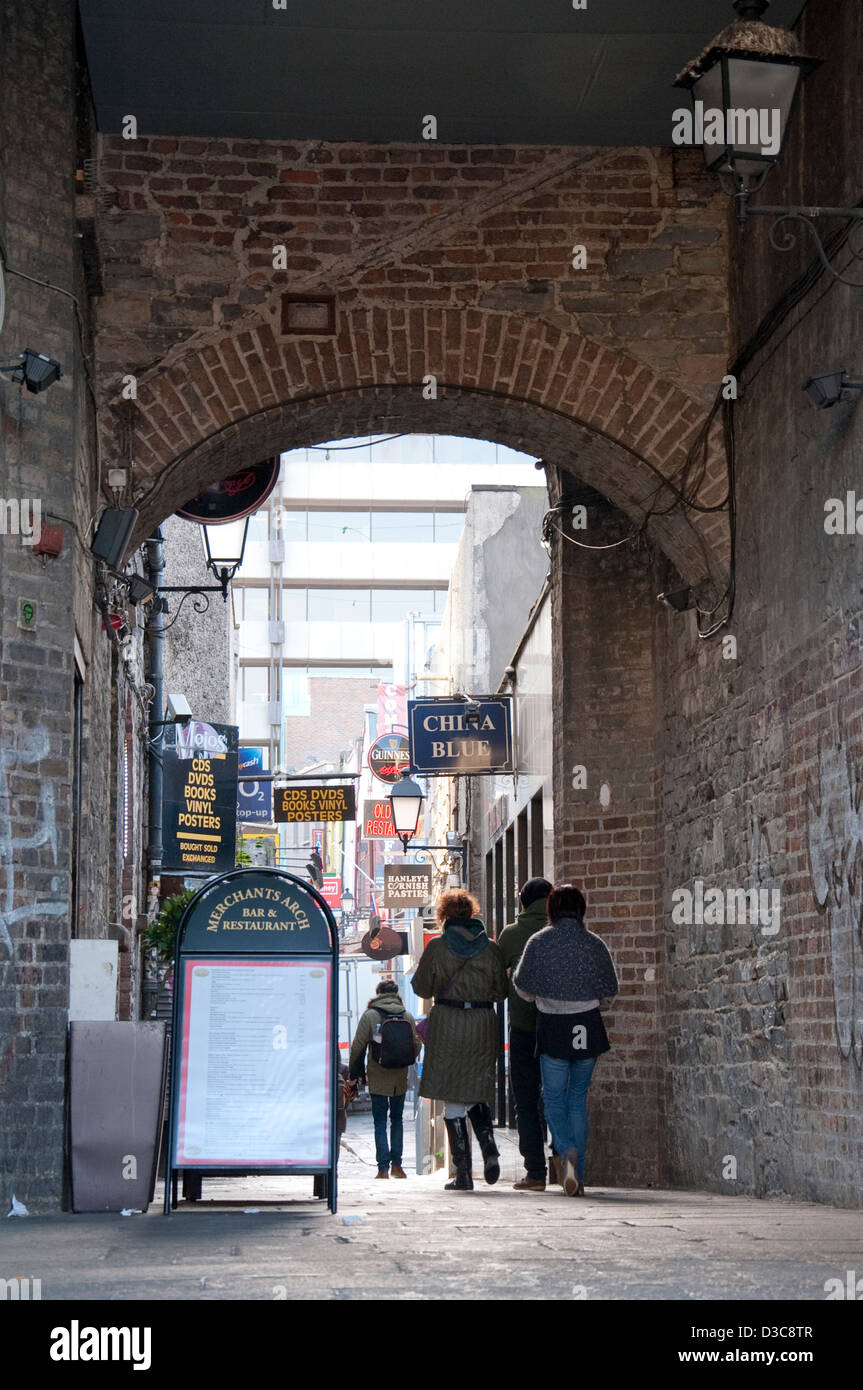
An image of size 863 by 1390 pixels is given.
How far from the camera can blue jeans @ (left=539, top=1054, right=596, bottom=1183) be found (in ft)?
27.9

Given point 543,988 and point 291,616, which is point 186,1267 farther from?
point 291,616

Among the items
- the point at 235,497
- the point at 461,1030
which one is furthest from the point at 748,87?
the point at 235,497

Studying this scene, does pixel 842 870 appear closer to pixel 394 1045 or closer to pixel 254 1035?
pixel 254 1035

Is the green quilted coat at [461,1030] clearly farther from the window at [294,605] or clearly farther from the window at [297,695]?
the window at [297,695]

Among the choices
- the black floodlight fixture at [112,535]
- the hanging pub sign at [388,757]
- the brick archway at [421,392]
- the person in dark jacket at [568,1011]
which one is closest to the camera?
the person in dark jacket at [568,1011]

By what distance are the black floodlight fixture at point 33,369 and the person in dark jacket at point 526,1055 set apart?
12.5ft

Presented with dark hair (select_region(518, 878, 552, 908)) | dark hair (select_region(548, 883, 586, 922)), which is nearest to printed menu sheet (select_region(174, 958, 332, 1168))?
dark hair (select_region(548, 883, 586, 922))

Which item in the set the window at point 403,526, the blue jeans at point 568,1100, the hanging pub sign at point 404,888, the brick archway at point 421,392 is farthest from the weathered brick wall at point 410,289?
the window at point 403,526

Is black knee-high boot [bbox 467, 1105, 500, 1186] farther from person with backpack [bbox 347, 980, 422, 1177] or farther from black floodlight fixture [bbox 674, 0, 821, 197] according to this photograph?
black floodlight fixture [bbox 674, 0, 821, 197]

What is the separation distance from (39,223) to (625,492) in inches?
164

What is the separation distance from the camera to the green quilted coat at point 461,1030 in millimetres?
9078

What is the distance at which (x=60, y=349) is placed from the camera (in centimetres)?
841

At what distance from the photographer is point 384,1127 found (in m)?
12.6

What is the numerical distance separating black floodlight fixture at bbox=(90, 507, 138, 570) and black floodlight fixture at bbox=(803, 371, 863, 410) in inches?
156
